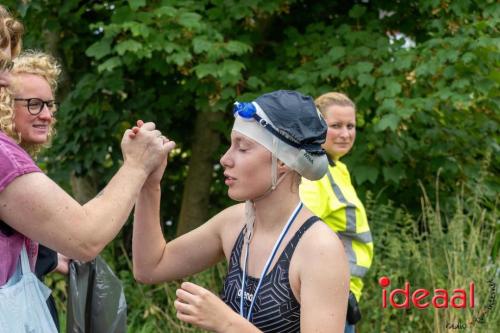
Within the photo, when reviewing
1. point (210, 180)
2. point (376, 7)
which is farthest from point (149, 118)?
point (376, 7)

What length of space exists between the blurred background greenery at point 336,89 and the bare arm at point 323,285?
2529 mm

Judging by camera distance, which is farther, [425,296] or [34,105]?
[425,296]

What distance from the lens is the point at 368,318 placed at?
16.5ft

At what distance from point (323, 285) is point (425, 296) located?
9.68 ft

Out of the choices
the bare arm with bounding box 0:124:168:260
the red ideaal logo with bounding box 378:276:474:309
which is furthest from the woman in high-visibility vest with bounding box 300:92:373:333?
the bare arm with bounding box 0:124:168:260

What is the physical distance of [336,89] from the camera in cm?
566

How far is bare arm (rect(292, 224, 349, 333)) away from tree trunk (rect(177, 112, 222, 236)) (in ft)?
14.4

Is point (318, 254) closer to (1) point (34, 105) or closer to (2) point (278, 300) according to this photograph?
(2) point (278, 300)

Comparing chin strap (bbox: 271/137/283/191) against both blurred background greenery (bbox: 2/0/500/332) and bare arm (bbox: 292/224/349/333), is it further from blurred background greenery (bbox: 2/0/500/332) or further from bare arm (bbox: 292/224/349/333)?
blurred background greenery (bbox: 2/0/500/332)

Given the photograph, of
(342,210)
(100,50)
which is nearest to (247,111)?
(342,210)

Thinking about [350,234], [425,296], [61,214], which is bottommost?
[425,296]

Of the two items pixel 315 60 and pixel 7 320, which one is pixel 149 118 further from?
→ pixel 7 320

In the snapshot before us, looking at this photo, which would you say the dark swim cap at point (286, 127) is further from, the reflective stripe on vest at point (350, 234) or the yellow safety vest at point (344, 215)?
the reflective stripe on vest at point (350, 234)

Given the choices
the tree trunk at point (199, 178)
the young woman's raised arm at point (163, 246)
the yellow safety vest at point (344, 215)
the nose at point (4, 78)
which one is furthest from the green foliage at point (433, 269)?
the nose at point (4, 78)
